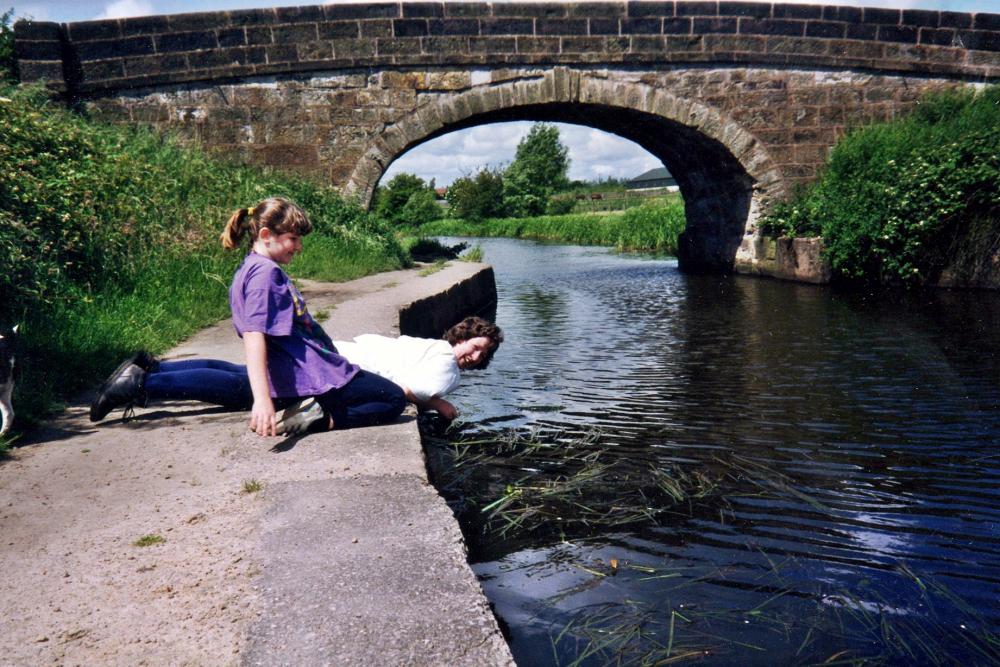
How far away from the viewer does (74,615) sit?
1550 millimetres

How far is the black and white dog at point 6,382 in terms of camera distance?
9.02ft

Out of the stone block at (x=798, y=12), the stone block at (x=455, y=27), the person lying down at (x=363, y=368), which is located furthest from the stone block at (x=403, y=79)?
the person lying down at (x=363, y=368)

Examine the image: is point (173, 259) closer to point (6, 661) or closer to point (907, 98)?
point (6, 661)

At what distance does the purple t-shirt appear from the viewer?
284 cm

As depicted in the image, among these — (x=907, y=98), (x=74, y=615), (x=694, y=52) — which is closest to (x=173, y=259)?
(x=74, y=615)

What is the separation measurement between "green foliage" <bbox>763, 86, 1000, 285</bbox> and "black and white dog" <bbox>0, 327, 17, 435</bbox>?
9.34 meters

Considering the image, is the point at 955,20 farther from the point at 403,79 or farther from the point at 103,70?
the point at 103,70

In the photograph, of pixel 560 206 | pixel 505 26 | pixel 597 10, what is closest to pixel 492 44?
pixel 505 26

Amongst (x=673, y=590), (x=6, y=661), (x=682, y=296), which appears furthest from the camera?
(x=682, y=296)

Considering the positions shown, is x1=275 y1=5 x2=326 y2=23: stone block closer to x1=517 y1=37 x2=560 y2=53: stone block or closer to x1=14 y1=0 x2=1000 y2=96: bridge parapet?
x1=14 y1=0 x2=1000 y2=96: bridge parapet

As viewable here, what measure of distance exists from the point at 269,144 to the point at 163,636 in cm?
1051

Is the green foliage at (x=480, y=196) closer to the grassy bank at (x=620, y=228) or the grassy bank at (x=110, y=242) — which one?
the grassy bank at (x=620, y=228)

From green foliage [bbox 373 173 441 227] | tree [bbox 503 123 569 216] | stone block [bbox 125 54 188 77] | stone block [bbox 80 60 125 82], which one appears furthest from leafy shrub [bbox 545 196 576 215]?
stone block [bbox 80 60 125 82]

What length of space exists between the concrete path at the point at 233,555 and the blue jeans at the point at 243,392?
18 centimetres
